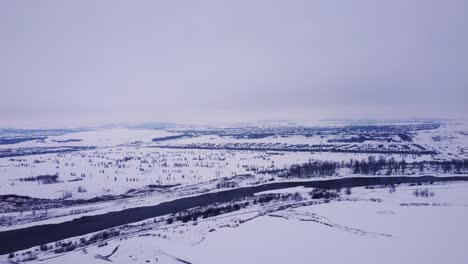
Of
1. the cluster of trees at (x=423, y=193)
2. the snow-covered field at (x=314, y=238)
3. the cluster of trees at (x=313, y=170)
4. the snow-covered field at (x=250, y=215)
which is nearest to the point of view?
the snow-covered field at (x=314, y=238)

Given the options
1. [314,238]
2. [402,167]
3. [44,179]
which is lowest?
[402,167]

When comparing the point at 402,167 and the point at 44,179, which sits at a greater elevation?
the point at 44,179

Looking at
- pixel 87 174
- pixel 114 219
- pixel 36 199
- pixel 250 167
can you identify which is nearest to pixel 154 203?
pixel 114 219

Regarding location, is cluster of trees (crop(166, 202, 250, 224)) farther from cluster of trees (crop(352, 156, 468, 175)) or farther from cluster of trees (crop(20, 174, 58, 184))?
cluster of trees (crop(352, 156, 468, 175))

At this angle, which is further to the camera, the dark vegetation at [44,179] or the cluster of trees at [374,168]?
the cluster of trees at [374,168]

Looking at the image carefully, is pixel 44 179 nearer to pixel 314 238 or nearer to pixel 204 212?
pixel 204 212

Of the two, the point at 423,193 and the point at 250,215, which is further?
the point at 423,193

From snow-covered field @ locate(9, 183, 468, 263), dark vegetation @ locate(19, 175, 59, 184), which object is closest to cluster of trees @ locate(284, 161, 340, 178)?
snow-covered field @ locate(9, 183, 468, 263)

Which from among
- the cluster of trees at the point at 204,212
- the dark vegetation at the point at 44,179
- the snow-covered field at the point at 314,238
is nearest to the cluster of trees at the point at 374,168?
the snow-covered field at the point at 314,238

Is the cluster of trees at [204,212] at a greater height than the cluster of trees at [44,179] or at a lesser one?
lesser

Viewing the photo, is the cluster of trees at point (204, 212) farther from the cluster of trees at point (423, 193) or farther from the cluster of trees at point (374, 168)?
the cluster of trees at point (374, 168)

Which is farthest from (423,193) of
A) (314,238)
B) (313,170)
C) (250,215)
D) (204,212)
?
(204,212)

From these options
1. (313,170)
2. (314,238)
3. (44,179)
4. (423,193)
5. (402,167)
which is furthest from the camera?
(402,167)
